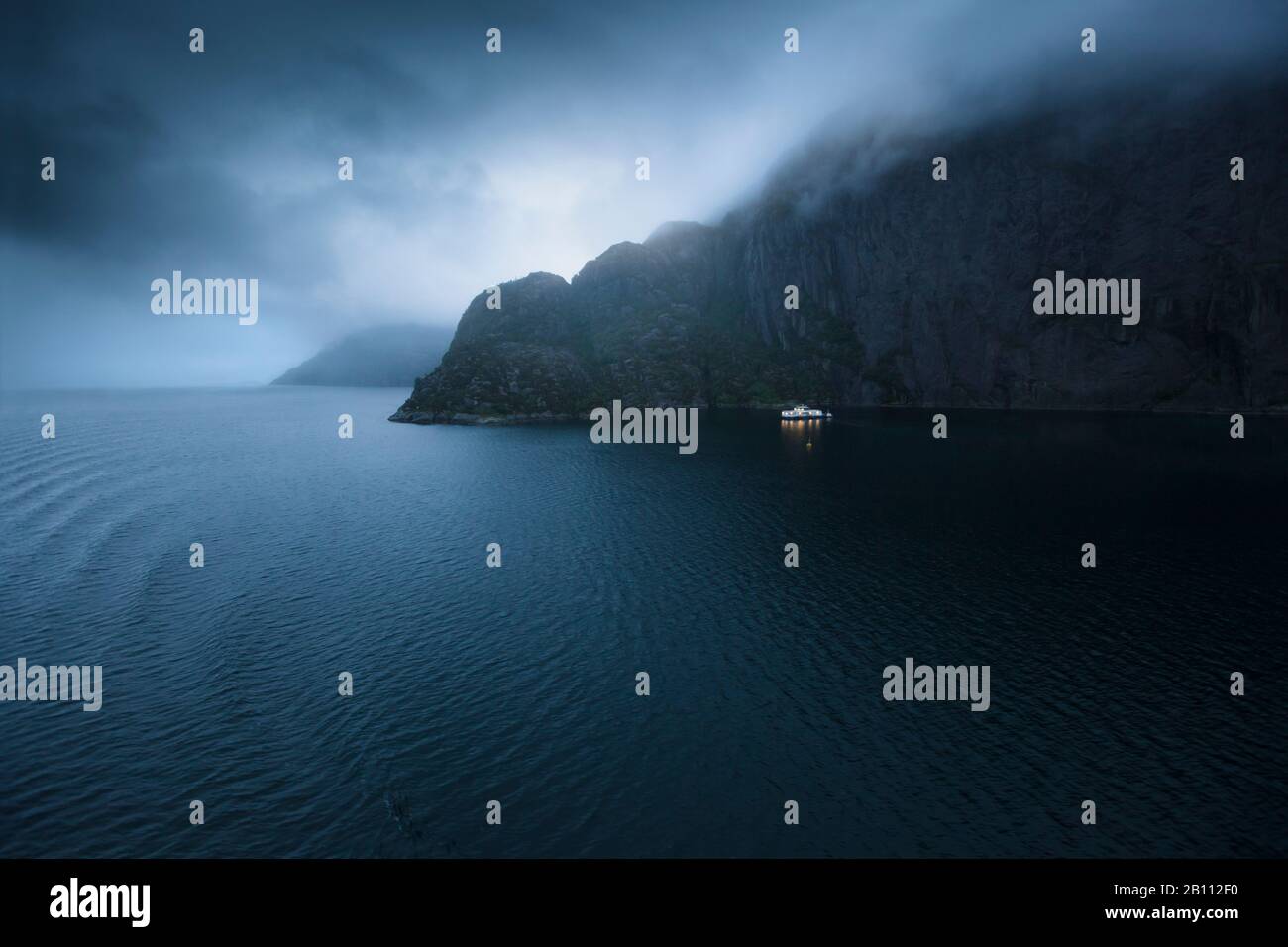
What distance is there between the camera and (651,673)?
42.9 meters

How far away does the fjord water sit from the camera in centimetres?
2786

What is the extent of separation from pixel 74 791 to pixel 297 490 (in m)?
83.6

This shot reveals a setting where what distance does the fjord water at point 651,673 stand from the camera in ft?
91.4

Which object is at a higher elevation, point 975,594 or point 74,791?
point 975,594

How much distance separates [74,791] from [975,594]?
6644 centimetres

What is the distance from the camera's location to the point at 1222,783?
2952 cm

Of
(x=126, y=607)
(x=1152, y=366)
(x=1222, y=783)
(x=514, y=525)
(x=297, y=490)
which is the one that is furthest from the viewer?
(x=1152, y=366)
